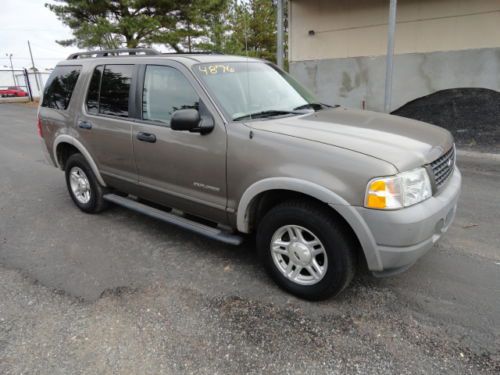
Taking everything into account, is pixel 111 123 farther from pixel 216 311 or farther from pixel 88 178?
pixel 216 311

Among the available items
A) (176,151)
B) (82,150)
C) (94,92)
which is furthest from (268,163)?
(82,150)

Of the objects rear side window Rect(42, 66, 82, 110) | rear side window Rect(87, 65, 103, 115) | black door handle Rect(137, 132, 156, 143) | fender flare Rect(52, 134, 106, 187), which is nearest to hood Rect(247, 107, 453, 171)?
black door handle Rect(137, 132, 156, 143)

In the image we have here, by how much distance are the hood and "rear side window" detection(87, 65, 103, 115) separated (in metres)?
2.15

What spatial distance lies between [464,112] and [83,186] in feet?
29.7

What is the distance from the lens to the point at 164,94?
3631 millimetres

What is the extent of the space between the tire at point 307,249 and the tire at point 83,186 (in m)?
2.51

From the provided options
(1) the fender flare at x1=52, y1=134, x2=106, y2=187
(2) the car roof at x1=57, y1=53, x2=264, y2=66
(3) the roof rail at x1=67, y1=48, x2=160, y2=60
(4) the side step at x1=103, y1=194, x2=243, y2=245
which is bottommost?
(4) the side step at x1=103, y1=194, x2=243, y2=245

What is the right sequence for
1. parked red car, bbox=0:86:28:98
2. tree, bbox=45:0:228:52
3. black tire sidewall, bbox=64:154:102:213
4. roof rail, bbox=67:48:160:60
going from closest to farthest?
roof rail, bbox=67:48:160:60 → black tire sidewall, bbox=64:154:102:213 → tree, bbox=45:0:228:52 → parked red car, bbox=0:86:28:98

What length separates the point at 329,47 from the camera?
11.9 metres

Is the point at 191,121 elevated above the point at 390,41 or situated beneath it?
situated beneath

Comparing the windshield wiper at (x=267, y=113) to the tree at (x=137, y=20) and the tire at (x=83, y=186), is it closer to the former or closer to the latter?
the tire at (x=83, y=186)

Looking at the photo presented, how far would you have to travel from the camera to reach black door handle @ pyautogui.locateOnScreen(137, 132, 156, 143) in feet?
11.9

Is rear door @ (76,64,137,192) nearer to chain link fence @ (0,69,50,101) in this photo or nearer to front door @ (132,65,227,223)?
front door @ (132,65,227,223)

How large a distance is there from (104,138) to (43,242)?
1.28 meters
